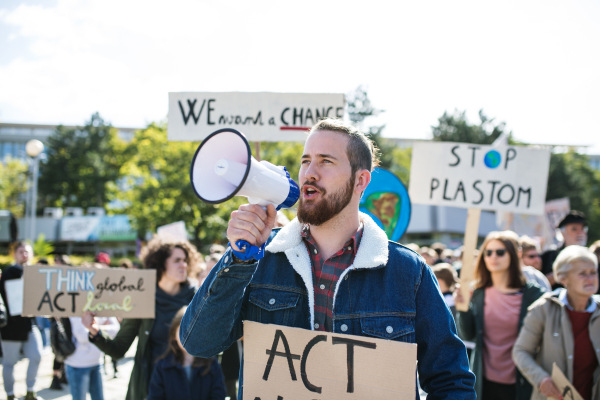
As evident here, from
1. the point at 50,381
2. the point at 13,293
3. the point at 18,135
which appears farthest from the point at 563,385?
the point at 18,135

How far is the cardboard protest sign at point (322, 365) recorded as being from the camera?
1537 mm

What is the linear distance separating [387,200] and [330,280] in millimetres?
2154

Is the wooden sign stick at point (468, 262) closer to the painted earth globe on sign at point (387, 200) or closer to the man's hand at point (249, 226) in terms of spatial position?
the painted earth globe on sign at point (387, 200)

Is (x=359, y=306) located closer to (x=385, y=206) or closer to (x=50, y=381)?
(x=385, y=206)

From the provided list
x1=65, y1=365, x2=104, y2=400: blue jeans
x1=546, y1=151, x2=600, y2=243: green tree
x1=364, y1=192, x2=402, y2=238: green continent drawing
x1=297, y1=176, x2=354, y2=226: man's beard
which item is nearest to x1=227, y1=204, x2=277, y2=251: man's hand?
x1=297, y1=176, x2=354, y2=226: man's beard

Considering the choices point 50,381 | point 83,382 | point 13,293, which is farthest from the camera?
point 50,381

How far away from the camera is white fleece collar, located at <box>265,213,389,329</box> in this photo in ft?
5.58

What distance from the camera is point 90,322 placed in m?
3.39

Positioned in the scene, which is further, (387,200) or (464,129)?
(464,129)

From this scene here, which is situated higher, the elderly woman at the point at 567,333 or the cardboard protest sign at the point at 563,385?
the elderly woman at the point at 567,333

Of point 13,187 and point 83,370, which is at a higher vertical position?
point 83,370

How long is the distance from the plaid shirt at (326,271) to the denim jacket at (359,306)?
0.04m

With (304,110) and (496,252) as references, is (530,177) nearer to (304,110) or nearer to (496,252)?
(496,252)

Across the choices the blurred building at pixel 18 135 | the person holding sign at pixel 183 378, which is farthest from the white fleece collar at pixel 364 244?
the blurred building at pixel 18 135
